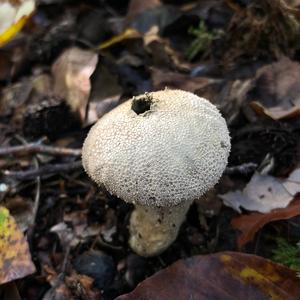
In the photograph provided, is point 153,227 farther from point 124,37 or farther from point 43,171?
point 124,37

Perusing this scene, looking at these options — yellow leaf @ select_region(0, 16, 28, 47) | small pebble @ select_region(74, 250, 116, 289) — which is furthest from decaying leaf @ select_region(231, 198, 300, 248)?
yellow leaf @ select_region(0, 16, 28, 47)

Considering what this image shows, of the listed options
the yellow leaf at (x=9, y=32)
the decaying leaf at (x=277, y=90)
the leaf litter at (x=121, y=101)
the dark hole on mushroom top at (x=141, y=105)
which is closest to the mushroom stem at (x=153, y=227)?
the leaf litter at (x=121, y=101)

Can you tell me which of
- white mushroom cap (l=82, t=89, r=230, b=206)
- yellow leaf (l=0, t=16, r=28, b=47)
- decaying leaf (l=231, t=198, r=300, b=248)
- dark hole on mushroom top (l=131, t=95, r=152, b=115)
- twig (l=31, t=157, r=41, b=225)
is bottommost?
twig (l=31, t=157, r=41, b=225)

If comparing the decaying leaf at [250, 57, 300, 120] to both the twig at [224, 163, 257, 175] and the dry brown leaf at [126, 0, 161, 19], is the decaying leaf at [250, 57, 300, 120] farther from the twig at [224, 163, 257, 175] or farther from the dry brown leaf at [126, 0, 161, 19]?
the dry brown leaf at [126, 0, 161, 19]

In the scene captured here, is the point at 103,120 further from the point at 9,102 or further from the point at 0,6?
the point at 0,6

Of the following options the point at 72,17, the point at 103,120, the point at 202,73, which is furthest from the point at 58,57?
the point at 103,120

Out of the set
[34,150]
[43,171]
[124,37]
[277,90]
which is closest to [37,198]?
[43,171]
